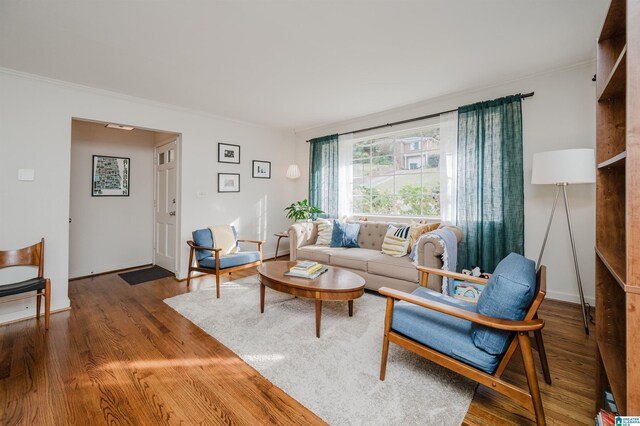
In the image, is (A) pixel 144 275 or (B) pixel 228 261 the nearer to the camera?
(B) pixel 228 261

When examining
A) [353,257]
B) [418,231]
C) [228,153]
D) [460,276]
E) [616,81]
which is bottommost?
[353,257]

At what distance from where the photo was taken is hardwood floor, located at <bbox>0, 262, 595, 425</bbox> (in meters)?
1.51

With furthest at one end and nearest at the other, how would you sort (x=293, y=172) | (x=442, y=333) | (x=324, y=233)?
(x=293, y=172)
(x=324, y=233)
(x=442, y=333)

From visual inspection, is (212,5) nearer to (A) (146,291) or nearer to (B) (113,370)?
(B) (113,370)

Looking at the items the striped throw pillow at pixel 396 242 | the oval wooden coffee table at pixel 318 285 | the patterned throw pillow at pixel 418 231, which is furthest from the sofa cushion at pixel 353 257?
the oval wooden coffee table at pixel 318 285

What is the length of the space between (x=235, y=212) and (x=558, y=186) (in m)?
4.43

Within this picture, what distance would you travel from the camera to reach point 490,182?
3.28m

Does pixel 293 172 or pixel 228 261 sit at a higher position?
pixel 293 172

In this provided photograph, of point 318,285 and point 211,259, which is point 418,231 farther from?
point 211,259

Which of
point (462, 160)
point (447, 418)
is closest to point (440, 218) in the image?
point (462, 160)

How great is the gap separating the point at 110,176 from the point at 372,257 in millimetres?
4280

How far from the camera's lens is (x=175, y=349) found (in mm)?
2162

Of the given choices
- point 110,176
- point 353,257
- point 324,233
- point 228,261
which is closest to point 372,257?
point 353,257

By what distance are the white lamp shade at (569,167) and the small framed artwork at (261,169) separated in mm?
4120
